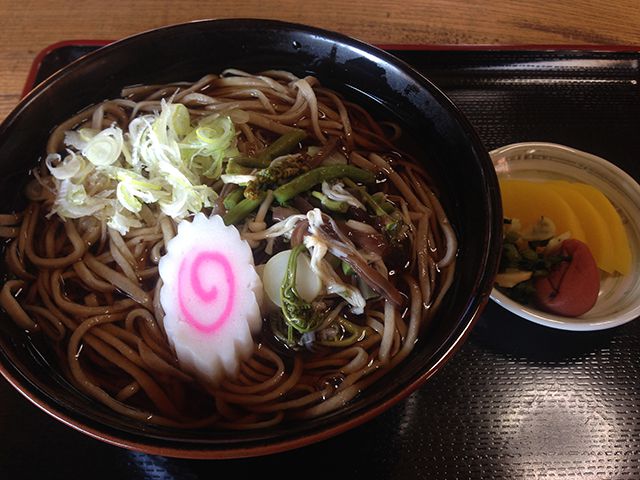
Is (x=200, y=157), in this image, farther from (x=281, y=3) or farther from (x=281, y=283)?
(x=281, y=3)

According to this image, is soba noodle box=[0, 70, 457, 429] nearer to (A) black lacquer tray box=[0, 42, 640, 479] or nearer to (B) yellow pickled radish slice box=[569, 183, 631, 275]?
(A) black lacquer tray box=[0, 42, 640, 479]

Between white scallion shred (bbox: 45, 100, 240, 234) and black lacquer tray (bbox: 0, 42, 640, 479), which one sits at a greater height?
white scallion shred (bbox: 45, 100, 240, 234)

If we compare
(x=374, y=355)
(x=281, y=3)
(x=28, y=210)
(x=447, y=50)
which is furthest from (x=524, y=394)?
(x=281, y=3)

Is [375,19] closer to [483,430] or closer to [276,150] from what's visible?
[276,150]

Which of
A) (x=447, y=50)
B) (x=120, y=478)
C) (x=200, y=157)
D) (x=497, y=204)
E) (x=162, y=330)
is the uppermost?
(x=447, y=50)

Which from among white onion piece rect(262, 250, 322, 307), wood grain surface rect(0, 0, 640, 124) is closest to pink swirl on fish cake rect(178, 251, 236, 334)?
white onion piece rect(262, 250, 322, 307)
